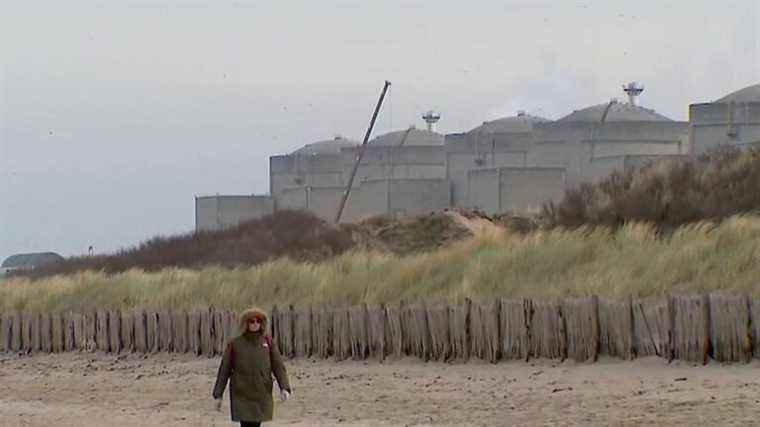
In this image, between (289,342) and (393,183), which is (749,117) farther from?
(289,342)

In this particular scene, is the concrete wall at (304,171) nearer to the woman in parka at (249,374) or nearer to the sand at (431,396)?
the sand at (431,396)

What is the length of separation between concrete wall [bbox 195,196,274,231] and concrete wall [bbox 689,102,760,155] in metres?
20.3

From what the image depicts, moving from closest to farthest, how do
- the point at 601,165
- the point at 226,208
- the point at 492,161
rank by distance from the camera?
the point at 601,165 → the point at 492,161 → the point at 226,208

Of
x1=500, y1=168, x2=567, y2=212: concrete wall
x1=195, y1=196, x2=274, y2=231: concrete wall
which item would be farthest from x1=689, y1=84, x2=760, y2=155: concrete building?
x1=195, y1=196, x2=274, y2=231: concrete wall

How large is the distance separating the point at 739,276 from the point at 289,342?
21.2 ft

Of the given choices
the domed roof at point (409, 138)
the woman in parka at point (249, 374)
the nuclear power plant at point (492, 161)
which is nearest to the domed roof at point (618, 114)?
the nuclear power plant at point (492, 161)

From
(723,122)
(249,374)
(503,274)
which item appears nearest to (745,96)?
(723,122)

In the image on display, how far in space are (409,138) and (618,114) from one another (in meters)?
12.7

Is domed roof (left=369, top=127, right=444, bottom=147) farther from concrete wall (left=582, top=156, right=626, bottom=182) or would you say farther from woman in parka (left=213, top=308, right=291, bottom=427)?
woman in parka (left=213, top=308, right=291, bottom=427)

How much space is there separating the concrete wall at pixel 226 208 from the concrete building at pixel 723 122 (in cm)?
2028

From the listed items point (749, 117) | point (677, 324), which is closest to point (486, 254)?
point (677, 324)

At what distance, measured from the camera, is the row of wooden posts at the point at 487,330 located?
55.0ft

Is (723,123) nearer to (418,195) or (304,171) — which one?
(418,195)

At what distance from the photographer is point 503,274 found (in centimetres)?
2286
